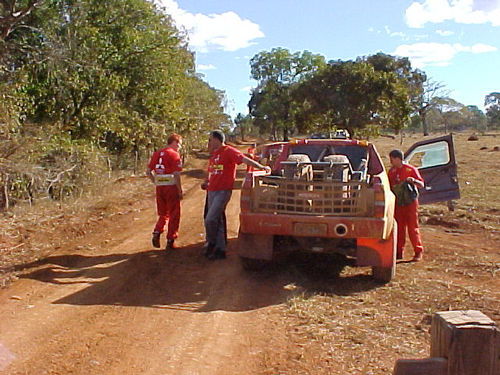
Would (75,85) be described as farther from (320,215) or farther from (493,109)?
(493,109)

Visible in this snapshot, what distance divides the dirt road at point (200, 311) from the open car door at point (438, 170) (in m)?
1.48

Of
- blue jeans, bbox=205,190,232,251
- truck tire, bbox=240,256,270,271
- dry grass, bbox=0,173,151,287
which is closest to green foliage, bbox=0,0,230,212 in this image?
dry grass, bbox=0,173,151,287

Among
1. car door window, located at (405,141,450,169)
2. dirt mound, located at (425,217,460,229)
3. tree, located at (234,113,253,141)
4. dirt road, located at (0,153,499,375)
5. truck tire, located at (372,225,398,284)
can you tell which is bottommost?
dirt road, located at (0,153,499,375)

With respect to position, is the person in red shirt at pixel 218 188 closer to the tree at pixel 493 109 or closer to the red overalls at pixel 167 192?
the red overalls at pixel 167 192

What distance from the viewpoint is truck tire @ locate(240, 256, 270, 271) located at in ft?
23.5

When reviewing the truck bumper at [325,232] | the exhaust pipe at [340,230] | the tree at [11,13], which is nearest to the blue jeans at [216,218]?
the truck bumper at [325,232]

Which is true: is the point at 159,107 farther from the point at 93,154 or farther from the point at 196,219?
the point at 196,219

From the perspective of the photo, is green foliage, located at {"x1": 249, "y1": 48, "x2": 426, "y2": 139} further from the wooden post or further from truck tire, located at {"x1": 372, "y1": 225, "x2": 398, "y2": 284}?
the wooden post

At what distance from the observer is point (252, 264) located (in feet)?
23.7

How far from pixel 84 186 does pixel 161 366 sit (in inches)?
439

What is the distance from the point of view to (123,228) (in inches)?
422

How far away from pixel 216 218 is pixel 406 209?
2.89 m

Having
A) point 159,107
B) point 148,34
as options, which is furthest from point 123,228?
point 159,107

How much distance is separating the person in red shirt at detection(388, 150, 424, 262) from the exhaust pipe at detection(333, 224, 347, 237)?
7.14 ft
